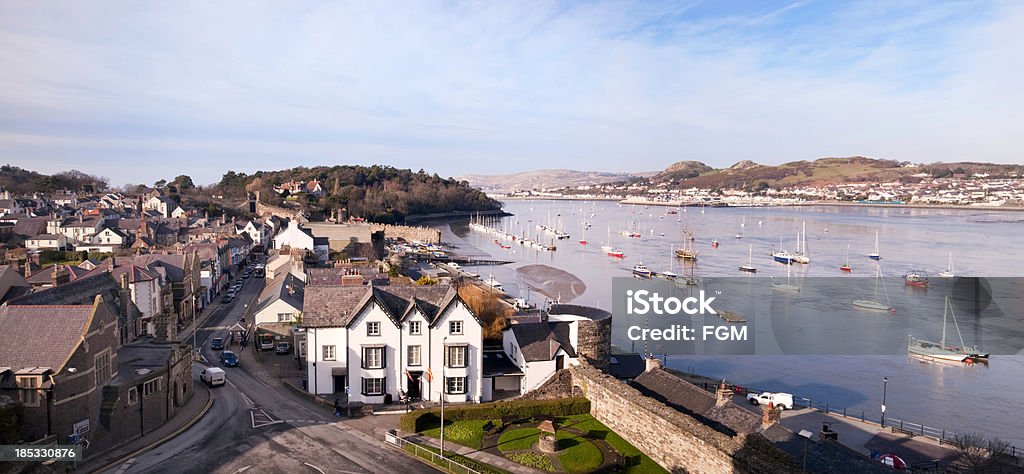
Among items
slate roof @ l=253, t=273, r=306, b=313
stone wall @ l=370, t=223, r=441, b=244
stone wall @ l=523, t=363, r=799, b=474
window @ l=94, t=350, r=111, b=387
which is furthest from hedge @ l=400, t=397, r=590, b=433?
stone wall @ l=370, t=223, r=441, b=244

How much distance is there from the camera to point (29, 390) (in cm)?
1844

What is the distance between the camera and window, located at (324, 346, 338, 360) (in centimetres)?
2555

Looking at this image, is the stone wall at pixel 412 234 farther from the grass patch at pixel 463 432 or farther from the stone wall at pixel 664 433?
the grass patch at pixel 463 432

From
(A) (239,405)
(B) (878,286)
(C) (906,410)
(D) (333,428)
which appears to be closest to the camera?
(D) (333,428)

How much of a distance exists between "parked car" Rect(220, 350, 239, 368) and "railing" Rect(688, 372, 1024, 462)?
21.3 meters

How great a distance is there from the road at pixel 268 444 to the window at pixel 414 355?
3.49m

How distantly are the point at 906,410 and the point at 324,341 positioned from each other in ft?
92.3

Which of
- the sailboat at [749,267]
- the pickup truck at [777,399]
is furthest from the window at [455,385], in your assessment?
the sailboat at [749,267]

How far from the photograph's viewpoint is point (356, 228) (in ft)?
283

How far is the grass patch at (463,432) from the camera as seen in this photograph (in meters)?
22.0

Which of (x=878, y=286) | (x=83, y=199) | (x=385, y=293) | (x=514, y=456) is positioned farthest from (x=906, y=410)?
(x=83, y=199)

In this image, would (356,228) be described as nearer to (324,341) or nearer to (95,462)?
(324,341)

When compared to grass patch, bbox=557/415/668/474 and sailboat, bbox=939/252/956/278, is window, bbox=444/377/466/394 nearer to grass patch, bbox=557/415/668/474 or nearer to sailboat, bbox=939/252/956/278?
grass patch, bbox=557/415/668/474

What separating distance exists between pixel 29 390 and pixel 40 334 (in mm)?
1908
